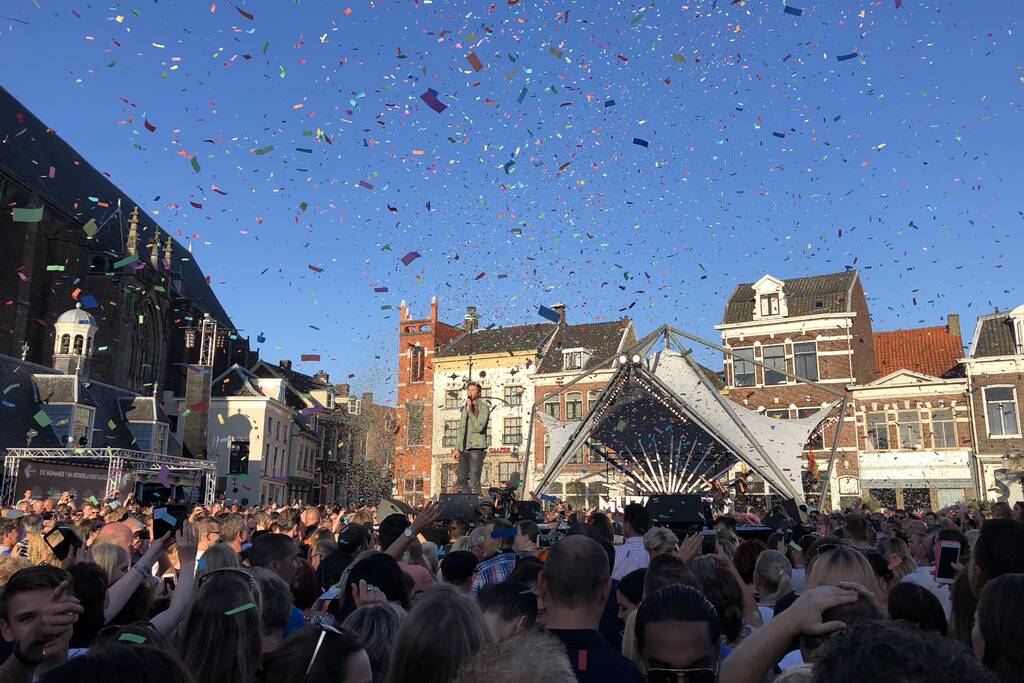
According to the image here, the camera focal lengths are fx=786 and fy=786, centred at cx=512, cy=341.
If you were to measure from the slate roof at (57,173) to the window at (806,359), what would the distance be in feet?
146

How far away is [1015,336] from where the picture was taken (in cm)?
3659

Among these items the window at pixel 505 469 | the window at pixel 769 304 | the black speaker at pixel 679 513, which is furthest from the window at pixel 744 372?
the black speaker at pixel 679 513

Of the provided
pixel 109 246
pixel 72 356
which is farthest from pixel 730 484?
pixel 109 246

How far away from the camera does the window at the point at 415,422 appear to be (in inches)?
2274

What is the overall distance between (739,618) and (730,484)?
1215 inches

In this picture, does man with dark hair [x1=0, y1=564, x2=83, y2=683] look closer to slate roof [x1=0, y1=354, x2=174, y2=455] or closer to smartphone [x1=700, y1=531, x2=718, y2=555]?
smartphone [x1=700, y1=531, x2=718, y2=555]

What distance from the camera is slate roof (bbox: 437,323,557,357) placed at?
2251 inches

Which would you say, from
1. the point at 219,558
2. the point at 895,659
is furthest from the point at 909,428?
the point at 895,659

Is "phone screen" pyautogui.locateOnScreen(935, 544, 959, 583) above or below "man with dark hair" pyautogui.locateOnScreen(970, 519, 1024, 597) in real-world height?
below

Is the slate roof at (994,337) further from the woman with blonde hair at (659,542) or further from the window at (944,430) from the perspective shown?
the woman with blonde hair at (659,542)

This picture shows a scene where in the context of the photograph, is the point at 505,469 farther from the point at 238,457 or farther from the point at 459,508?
the point at 459,508

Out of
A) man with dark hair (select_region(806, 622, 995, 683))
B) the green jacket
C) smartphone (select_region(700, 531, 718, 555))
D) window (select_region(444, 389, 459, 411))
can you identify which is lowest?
smartphone (select_region(700, 531, 718, 555))

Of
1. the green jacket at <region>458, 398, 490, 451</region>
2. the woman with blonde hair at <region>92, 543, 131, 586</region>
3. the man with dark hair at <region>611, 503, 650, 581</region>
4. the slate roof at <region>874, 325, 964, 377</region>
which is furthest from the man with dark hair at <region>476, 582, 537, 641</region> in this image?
the slate roof at <region>874, 325, 964, 377</region>

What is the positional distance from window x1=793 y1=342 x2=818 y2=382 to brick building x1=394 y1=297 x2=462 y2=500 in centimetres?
2700
